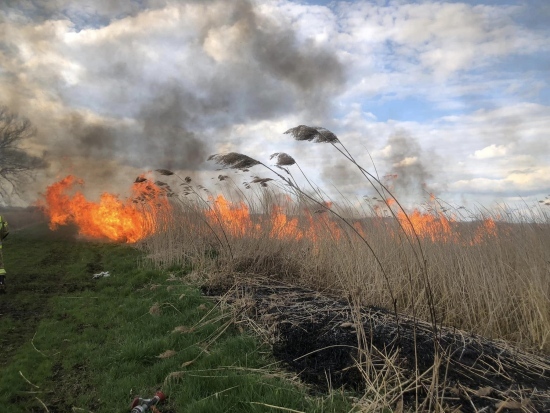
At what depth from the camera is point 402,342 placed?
434cm

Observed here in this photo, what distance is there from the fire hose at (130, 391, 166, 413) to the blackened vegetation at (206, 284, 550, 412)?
1.47 metres

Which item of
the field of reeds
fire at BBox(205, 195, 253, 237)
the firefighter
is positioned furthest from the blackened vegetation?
the firefighter

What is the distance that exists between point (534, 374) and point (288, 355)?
105 inches

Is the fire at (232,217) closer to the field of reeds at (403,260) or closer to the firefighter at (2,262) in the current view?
the field of reeds at (403,260)

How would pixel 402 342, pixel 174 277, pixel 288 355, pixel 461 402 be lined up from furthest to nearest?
pixel 174 277 < pixel 288 355 < pixel 402 342 < pixel 461 402

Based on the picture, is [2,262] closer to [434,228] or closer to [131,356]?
[131,356]

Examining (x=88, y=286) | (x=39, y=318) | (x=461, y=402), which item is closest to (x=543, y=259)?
(x=461, y=402)

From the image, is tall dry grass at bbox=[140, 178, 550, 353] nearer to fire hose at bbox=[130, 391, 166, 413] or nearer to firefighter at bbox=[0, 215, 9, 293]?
fire hose at bbox=[130, 391, 166, 413]

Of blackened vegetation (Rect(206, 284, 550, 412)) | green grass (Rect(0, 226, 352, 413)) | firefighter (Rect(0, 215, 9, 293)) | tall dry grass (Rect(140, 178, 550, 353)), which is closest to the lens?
blackened vegetation (Rect(206, 284, 550, 412))

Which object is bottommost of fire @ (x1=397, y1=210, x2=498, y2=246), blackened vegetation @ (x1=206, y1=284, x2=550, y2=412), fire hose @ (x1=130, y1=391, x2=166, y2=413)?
fire hose @ (x1=130, y1=391, x2=166, y2=413)

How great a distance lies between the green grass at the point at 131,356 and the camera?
12.9 feet

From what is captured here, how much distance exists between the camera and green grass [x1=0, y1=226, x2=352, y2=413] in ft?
12.9

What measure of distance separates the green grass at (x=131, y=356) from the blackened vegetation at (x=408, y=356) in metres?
0.38

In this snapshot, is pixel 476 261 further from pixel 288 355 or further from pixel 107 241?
pixel 107 241
